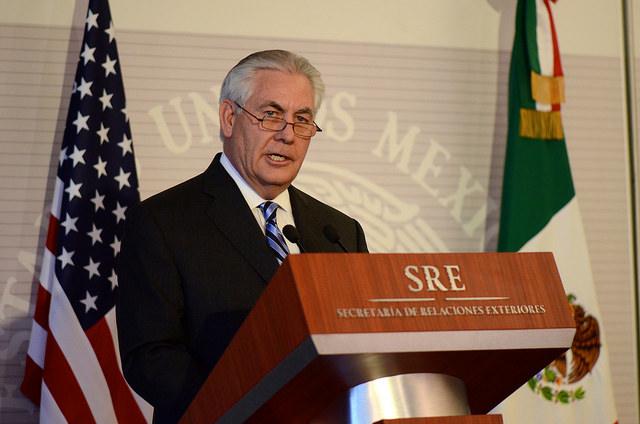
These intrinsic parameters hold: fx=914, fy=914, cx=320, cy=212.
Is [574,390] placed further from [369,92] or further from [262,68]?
[262,68]

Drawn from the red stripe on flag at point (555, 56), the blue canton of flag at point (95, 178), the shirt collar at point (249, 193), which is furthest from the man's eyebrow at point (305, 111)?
the red stripe on flag at point (555, 56)

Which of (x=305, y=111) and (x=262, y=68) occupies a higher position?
(x=262, y=68)

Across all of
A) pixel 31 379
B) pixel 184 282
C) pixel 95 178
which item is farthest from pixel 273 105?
pixel 31 379

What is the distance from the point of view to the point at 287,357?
1341 millimetres

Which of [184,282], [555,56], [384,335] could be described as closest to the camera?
[384,335]

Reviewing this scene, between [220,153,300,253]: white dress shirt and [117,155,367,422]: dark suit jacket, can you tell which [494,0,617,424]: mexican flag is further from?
[117,155,367,422]: dark suit jacket

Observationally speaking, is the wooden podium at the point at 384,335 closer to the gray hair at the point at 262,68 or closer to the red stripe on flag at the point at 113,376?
the gray hair at the point at 262,68

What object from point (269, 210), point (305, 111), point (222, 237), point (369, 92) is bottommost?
point (222, 237)

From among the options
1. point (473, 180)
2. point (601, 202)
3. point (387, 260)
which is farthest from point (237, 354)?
point (601, 202)

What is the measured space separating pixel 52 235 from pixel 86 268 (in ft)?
0.66

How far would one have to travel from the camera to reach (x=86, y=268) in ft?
11.9

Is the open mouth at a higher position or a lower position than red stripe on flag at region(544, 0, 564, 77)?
lower

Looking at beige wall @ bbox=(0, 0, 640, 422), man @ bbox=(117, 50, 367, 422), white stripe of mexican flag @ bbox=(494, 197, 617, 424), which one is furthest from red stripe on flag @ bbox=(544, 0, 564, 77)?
man @ bbox=(117, 50, 367, 422)

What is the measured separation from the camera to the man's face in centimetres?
246
